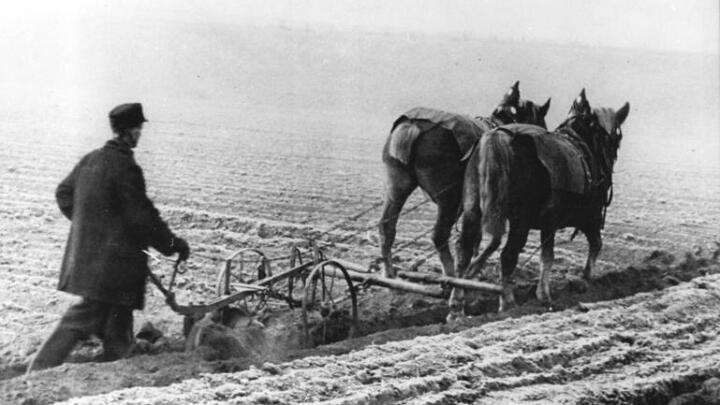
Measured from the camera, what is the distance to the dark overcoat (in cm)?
578

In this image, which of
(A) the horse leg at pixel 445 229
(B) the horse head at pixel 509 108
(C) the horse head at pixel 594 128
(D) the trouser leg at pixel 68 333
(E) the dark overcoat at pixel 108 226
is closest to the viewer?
(D) the trouser leg at pixel 68 333

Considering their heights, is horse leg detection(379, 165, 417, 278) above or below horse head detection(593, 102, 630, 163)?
below

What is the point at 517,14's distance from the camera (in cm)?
1217

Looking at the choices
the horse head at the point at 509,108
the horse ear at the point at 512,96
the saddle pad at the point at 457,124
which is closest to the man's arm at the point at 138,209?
the saddle pad at the point at 457,124

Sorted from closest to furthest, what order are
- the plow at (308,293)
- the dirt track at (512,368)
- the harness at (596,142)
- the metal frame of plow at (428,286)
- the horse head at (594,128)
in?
the dirt track at (512,368) < the plow at (308,293) < the metal frame of plow at (428,286) < the harness at (596,142) < the horse head at (594,128)

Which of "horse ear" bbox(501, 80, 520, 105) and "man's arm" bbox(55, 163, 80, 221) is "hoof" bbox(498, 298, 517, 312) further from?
"man's arm" bbox(55, 163, 80, 221)

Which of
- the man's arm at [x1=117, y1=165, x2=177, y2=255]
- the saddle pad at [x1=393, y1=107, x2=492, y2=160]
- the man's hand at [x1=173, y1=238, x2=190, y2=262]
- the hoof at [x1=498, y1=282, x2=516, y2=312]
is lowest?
the hoof at [x1=498, y1=282, x2=516, y2=312]

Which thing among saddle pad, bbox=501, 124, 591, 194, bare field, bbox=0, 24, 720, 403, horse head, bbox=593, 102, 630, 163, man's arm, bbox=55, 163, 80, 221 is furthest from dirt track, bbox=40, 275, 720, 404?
horse head, bbox=593, 102, 630, 163

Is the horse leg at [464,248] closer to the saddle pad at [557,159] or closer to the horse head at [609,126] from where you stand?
the saddle pad at [557,159]

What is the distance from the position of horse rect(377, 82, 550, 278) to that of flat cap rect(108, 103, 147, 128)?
11.6ft

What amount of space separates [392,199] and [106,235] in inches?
148

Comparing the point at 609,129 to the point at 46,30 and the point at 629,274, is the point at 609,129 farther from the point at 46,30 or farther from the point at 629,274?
the point at 46,30

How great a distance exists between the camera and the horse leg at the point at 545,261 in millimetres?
8758

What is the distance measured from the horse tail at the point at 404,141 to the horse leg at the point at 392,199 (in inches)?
6.4
